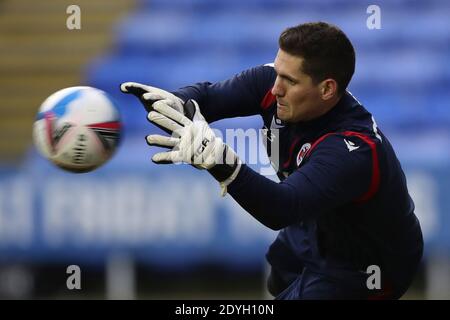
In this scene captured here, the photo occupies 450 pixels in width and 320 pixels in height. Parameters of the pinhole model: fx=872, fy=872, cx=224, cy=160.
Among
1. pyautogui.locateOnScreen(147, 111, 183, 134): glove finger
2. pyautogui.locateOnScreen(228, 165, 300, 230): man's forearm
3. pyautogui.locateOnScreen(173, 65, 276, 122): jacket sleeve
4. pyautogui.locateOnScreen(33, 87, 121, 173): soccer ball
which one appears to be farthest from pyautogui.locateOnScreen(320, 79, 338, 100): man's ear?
pyautogui.locateOnScreen(33, 87, 121, 173): soccer ball

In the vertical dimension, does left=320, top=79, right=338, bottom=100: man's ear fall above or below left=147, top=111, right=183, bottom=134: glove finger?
above

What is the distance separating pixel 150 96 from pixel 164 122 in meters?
0.20

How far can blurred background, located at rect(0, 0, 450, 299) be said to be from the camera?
6.03 metres

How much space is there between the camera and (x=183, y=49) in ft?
26.1

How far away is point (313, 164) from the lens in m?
3.10

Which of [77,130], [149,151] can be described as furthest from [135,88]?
[149,151]

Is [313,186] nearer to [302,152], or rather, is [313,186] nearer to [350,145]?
[350,145]

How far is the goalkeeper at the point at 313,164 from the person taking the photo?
294cm

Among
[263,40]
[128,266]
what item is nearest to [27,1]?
[263,40]

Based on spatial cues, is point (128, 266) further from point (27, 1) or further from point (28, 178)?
point (27, 1)

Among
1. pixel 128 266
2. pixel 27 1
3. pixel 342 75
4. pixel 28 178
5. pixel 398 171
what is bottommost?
pixel 128 266

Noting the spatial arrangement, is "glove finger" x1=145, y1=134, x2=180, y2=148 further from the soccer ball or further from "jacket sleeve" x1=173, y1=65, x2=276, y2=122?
"jacket sleeve" x1=173, y1=65, x2=276, y2=122

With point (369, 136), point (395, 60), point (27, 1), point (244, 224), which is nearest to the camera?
point (369, 136)

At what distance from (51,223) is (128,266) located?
0.62m
